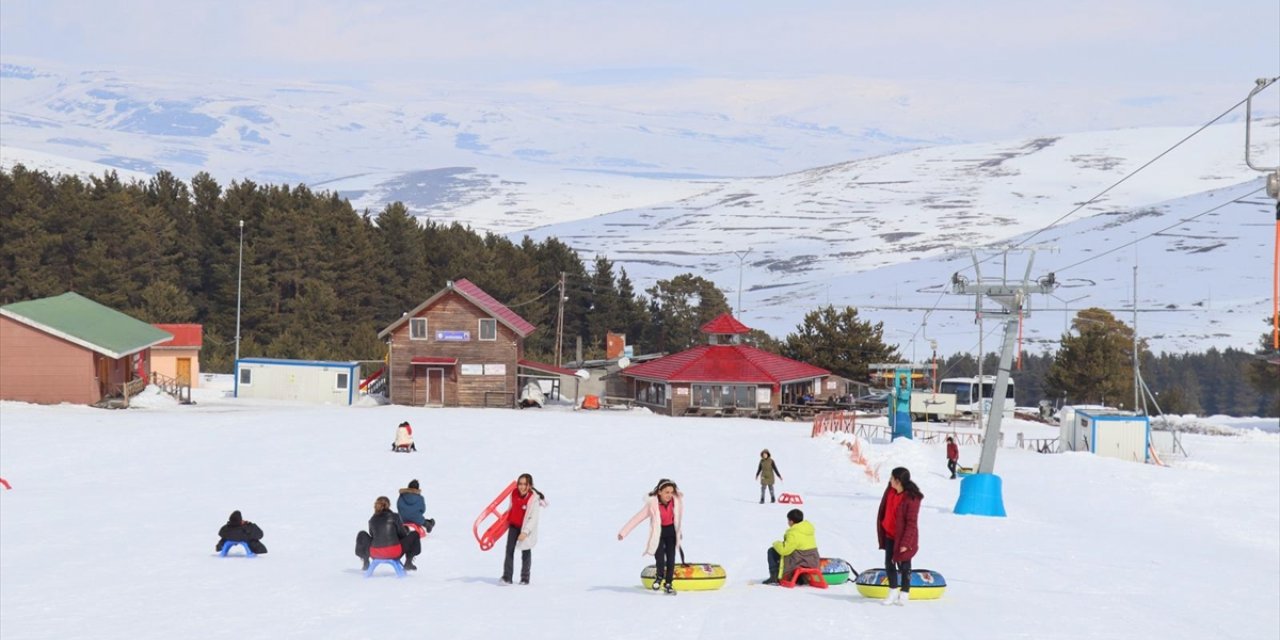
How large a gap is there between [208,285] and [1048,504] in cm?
7466

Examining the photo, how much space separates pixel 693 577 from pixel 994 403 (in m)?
18.9

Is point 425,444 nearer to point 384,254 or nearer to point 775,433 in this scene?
point 775,433

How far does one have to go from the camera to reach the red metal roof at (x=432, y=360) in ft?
221

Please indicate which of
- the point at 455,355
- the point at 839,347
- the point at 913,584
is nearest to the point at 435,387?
the point at 455,355

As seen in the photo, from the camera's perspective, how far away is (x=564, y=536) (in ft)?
81.8

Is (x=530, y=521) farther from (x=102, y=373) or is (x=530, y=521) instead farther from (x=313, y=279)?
(x=313, y=279)

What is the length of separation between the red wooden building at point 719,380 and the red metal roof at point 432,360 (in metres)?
12.0

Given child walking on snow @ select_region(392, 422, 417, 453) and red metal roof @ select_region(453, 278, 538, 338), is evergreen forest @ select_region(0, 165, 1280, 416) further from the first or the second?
child walking on snow @ select_region(392, 422, 417, 453)

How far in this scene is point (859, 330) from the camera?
320 ft

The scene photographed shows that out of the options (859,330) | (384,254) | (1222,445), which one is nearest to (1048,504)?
(1222,445)

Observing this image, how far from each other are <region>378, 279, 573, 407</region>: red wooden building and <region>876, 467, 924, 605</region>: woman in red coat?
51.9 m

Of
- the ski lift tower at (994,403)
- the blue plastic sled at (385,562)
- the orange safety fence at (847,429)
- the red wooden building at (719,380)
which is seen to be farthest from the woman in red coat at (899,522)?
the red wooden building at (719,380)

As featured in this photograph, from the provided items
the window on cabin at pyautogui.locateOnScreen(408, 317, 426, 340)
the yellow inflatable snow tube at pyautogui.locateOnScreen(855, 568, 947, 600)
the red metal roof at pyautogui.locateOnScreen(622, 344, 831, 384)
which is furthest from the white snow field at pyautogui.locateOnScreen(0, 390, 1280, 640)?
the red metal roof at pyautogui.locateOnScreen(622, 344, 831, 384)

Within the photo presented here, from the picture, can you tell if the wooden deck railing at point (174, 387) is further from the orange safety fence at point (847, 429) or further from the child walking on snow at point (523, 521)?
the child walking on snow at point (523, 521)
